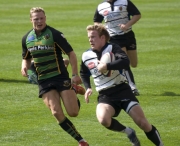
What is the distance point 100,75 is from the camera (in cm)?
995

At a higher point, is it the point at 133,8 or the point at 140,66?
the point at 133,8

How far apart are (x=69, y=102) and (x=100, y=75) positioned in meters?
0.74

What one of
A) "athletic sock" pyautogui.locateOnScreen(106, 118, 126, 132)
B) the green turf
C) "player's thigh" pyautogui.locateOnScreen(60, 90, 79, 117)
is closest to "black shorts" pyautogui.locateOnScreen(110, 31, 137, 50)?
the green turf

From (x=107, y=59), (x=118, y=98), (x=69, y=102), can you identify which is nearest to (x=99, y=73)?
(x=107, y=59)

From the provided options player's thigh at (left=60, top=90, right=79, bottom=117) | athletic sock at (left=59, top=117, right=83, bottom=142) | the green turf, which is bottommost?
the green turf

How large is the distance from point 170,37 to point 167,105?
9618 mm

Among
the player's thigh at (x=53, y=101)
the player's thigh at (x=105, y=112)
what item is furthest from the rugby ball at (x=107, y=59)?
the player's thigh at (x=53, y=101)

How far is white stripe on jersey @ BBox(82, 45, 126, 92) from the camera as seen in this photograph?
9.89 metres

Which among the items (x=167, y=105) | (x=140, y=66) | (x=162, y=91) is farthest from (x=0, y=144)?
(x=140, y=66)

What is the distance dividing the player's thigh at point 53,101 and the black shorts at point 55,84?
2.6 inches

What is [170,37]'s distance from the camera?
2284 centimetres

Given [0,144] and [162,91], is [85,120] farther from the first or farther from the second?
[162,91]

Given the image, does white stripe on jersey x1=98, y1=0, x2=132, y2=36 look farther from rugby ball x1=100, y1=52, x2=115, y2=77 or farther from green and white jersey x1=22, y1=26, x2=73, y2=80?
rugby ball x1=100, y1=52, x2=115, y2=77

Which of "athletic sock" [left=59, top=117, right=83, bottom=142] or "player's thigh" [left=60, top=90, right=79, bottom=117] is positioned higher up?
"player's thigh" [left=60, top=90, right=79, bottom=117]
